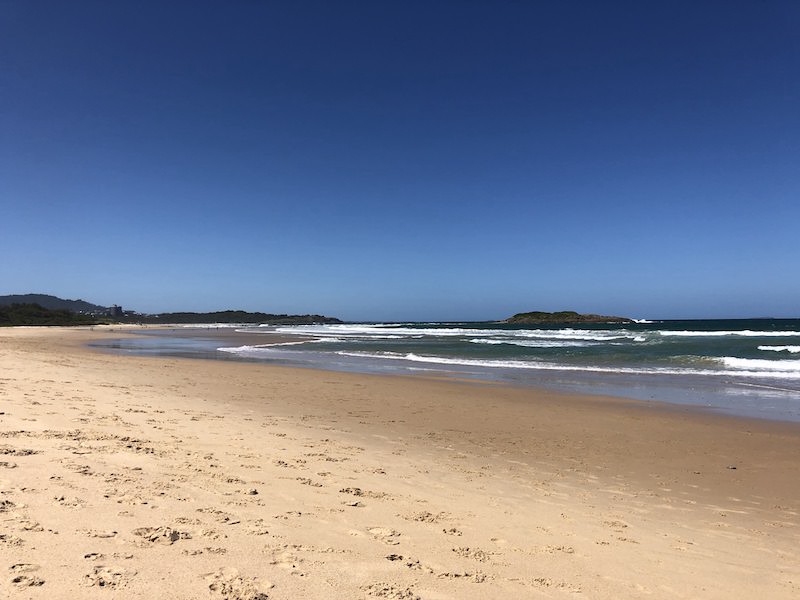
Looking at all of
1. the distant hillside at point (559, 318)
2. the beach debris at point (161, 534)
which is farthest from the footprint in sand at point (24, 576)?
the distant hillside at point (559, 318)

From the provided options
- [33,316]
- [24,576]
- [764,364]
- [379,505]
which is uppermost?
[33,316]

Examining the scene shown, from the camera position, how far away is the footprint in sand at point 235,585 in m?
2.86

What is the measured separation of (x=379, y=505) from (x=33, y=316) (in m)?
100

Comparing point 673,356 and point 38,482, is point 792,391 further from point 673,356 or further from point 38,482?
point 38,482

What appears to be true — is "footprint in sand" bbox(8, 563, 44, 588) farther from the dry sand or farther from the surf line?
the surf line

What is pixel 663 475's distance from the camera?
22.3 feet

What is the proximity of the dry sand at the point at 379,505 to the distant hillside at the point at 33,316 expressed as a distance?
86.9m

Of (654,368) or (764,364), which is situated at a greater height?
(764,364)

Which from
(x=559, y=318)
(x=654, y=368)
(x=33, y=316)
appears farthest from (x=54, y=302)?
(x=654, y=368)

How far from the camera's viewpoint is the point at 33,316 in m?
83.8

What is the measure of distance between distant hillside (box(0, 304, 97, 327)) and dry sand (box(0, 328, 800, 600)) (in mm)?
86887

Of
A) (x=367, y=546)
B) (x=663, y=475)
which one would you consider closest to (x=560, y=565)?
(x=367, y=546)

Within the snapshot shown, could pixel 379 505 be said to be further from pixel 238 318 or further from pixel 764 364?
pixel 238 318

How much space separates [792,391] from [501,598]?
15.9 metres
